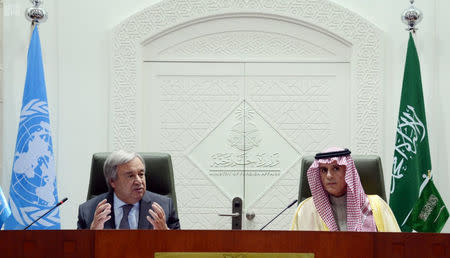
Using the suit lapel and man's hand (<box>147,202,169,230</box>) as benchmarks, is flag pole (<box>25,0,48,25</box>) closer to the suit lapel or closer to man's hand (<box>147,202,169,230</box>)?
the suit lapel

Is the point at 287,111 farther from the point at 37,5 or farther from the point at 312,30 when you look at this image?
the point at 37,5

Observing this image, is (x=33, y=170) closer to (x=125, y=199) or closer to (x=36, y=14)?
(x=36, y=14)

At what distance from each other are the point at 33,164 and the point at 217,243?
272cm

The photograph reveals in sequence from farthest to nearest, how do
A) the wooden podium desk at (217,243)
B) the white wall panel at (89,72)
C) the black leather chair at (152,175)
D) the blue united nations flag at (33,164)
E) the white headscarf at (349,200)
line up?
the white wall panel at (89,72) < the blue united nations flag at (33,164) < the black leather chair at (152,175) < the white headscarf at (349,200) < the wooden podium desk at (217,243)

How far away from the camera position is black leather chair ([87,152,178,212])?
11.6ft

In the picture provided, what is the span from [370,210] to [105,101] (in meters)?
2.12

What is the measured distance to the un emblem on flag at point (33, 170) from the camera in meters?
4.31

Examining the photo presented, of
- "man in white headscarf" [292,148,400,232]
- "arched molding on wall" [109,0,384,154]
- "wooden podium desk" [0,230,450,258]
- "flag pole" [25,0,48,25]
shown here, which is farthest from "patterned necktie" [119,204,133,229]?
"flag pole" [25,0,48,25]

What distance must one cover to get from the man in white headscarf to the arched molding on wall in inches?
52.2

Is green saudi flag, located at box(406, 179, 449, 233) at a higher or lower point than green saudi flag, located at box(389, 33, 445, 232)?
lower

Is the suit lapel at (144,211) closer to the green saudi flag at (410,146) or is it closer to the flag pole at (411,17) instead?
the green saudi flag at (410,146)

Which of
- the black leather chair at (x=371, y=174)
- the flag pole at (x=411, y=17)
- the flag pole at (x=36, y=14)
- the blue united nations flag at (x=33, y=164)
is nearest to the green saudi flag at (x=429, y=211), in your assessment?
the black leather chair at (x=371, y=174)

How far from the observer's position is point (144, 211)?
342 centimetres

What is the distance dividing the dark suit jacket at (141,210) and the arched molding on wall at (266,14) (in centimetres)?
136
